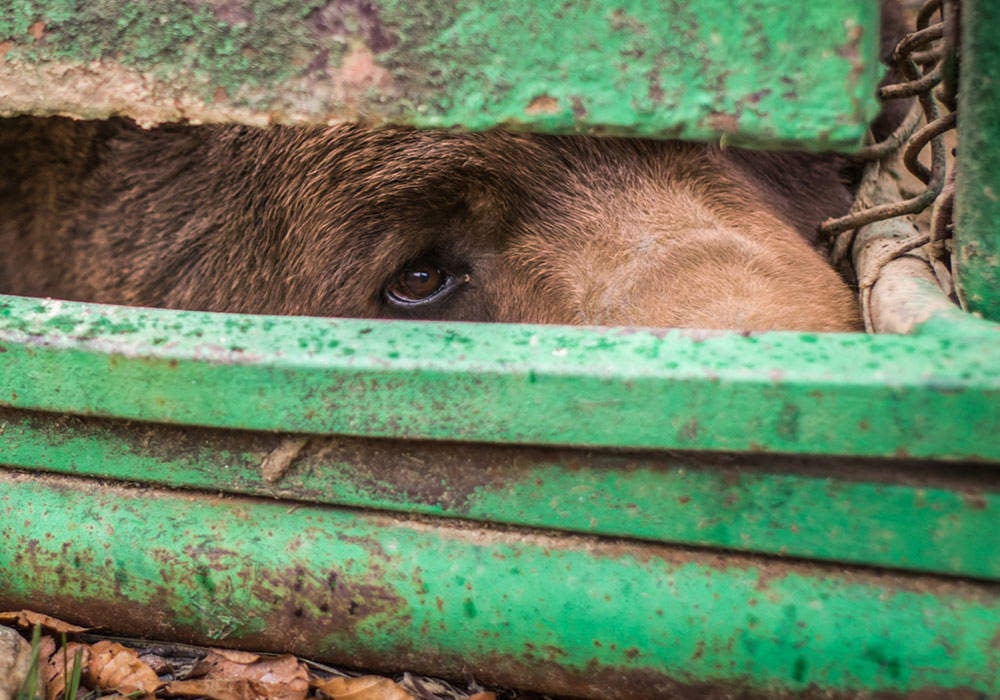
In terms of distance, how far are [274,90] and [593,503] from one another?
64 cm

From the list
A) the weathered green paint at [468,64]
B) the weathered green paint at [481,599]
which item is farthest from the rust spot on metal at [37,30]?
the weathered green paint at [481,599]

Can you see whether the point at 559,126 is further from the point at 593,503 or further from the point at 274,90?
the point at 593,503

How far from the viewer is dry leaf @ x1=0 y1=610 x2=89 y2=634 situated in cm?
143

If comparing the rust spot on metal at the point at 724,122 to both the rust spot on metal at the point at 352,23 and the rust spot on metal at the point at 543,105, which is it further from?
the rust spot on metal at the point at 352,23

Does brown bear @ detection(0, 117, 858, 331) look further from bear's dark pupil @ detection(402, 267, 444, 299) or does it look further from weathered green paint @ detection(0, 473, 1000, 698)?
weathered green paint @ detection(0, 473, 1000, 698)

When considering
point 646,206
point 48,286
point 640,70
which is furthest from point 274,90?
point 48,286

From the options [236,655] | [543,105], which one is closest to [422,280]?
[236,655]

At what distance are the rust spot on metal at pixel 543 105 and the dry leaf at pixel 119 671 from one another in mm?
1072

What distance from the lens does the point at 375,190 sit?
1.88 metres

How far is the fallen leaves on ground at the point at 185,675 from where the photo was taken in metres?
1.32

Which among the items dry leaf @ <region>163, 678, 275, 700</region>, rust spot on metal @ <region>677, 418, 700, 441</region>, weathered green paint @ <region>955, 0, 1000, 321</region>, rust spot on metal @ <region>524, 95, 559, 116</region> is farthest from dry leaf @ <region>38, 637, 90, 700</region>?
weathered green paint @ <region>955, 0, 1000, 321</region>

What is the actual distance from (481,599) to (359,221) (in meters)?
0.98

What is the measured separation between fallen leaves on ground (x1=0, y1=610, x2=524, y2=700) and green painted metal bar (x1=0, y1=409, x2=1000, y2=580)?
Result: 11.2 inches

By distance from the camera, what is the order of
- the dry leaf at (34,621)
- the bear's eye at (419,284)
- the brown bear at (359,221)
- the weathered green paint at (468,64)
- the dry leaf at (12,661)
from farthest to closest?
the bear's eye at (419,284) < the brown bear at (359,221) < the dry leaf at (34,621) < the dry leaf at (12,661) < the weathered green paint at (468,64)
